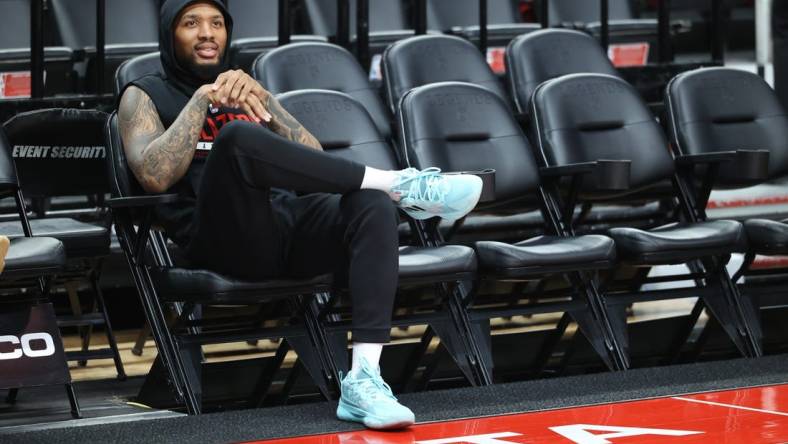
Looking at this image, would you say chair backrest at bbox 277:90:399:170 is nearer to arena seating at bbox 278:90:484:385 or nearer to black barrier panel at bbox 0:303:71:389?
arena seating at bbox 278:90:484:385

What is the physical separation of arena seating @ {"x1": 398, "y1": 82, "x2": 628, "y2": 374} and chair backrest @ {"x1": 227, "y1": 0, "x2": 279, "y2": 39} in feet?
7.92

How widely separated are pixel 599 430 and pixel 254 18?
4047 mm

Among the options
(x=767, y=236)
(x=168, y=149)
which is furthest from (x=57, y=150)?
(x=767, y=236)

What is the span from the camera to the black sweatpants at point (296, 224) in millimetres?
3230

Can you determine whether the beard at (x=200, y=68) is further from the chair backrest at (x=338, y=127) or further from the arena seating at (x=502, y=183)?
the arena seating at (x=502, y=183)

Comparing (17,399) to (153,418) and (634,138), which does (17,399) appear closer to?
(153,418)

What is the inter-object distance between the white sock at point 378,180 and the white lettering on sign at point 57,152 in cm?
142

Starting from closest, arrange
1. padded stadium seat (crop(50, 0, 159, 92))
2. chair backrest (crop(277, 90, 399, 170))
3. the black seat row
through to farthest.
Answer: chair backrest (crop(277, 90, 399, 170)) → the black seat row → padded stadium seat (crop(50, 0, 159, 92))

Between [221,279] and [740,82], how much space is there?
2.43m

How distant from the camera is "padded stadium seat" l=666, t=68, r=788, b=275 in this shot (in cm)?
474

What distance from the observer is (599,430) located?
10.2ft

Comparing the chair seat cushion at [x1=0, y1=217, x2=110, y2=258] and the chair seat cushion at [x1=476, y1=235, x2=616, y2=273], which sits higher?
the chair seat cushion at [x1=0, y1=217, x2=110, y2=258]

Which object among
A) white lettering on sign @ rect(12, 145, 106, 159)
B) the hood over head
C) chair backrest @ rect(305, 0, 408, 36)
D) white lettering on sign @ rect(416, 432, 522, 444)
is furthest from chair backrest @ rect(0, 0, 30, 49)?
white lettering on sign @ rect(416, 432, 522, 444)

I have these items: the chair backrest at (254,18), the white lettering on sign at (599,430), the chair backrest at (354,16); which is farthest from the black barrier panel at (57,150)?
the chair backrest at (354,16)
